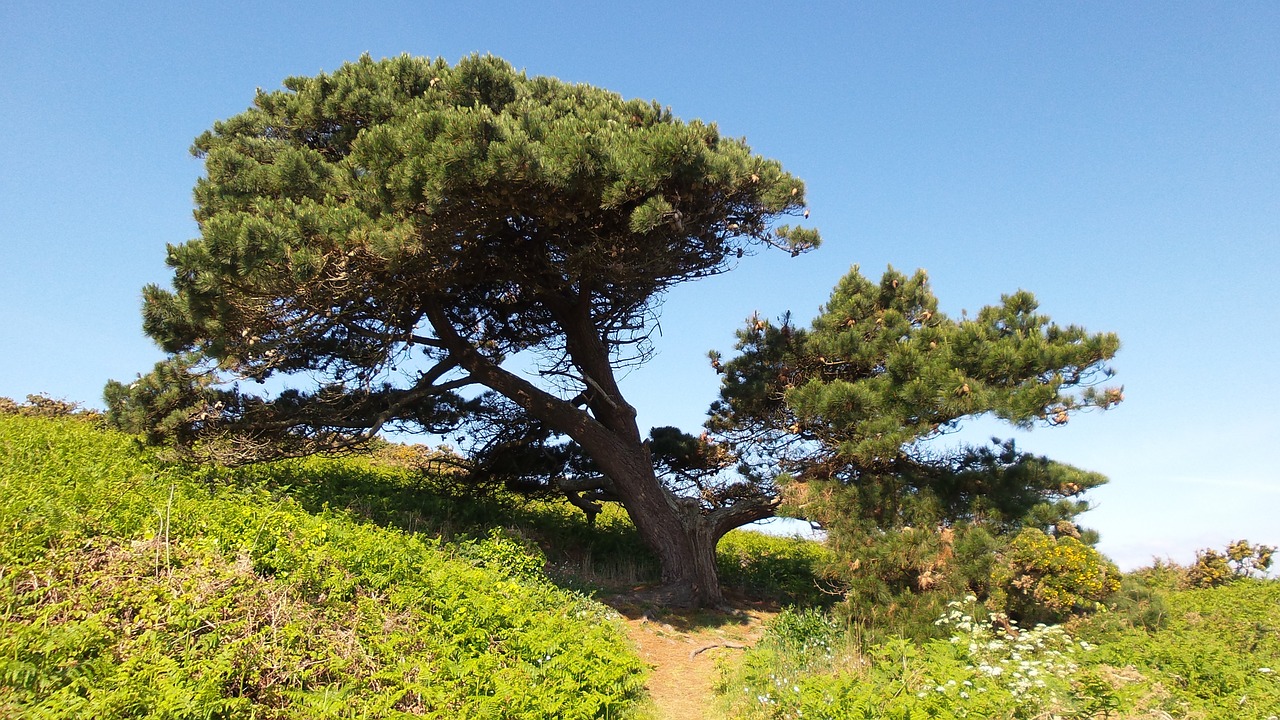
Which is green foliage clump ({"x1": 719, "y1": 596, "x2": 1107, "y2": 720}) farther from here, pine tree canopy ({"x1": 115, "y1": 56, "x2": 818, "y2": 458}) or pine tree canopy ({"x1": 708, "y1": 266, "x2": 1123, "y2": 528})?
pine tree canopy ({"x1": 115, "y1": 56, "x2": 818, "y2": 458})

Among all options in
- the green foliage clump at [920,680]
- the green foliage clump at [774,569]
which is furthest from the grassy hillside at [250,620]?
the green foliage clump at [774,569]

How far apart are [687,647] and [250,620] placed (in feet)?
16.6

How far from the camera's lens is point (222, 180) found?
817 cm

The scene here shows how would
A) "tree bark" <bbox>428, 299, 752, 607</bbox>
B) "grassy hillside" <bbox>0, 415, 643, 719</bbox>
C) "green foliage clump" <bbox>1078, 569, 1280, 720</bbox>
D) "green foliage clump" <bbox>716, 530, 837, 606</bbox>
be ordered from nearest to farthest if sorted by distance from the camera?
"grassy hillside" <bbox>0, 415, 643, 719</bbox>, "green foliage clump" <bbox>1078, 569, 1280, 720</bbox>, "tree bark" <bbox>428, 299, 752, 607</bbox>, "green foliage clump" <bbox>716, 530, 837, 606</bbox>

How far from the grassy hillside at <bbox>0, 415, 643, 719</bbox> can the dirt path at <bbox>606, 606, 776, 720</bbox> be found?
0.48 meters

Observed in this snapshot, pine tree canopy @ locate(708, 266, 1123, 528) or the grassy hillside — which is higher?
pine tree canopy @ locate(708, 266, 1123, 528)

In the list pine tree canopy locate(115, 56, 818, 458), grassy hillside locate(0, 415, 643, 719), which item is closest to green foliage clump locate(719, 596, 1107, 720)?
grassy hillside locate(0, 415, 643, 719)

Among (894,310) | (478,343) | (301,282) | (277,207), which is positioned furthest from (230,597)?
(894,310)

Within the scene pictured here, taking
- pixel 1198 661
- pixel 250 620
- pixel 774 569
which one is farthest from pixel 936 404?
pixel 250 620

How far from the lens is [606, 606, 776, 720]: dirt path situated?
22.0 feet

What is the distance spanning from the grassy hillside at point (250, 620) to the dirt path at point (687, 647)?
484 millimetres

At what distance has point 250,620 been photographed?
4.97 metres

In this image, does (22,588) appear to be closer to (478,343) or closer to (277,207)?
(277,207)

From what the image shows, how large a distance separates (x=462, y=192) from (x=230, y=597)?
4428mm
